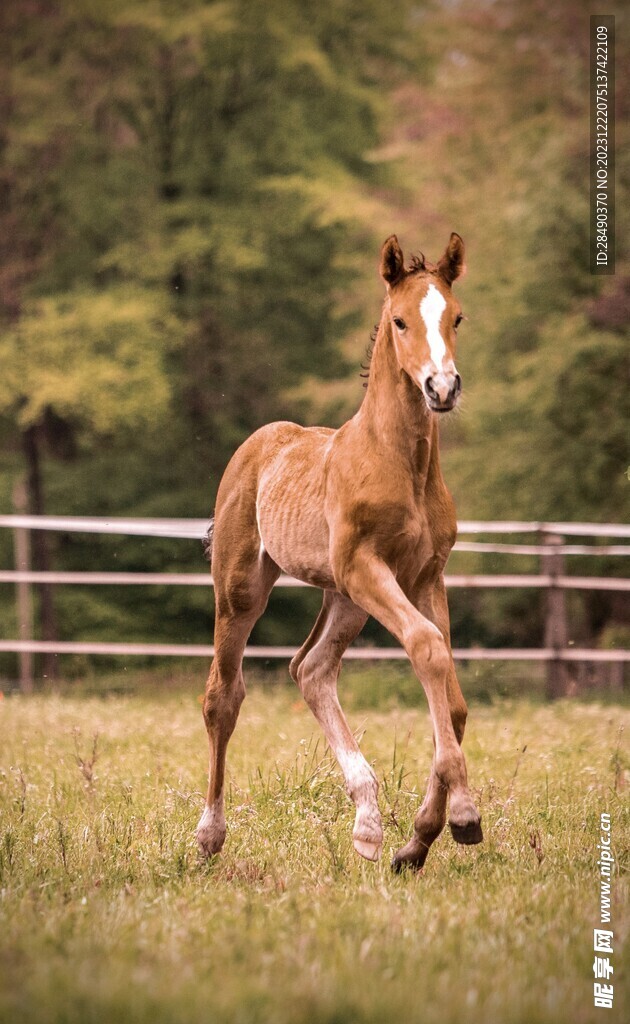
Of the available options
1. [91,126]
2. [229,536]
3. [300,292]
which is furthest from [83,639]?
[229,536]

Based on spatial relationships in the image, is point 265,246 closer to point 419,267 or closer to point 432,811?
point 419,267

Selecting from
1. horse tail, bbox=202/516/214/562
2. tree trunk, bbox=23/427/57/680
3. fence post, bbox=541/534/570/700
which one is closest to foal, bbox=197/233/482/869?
horse tail, bbox=202/516/214/562

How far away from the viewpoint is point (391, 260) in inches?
187

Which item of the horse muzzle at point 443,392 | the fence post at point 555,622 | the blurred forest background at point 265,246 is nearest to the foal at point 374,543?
the horse muzzle at point 443,392

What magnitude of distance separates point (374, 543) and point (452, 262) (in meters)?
1.14

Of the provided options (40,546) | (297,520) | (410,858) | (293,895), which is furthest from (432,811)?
(40,546)

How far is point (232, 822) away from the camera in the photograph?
5.64 meters

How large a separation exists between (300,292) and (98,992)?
1505 centimetres

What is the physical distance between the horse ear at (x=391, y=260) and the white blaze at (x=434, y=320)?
0.24m

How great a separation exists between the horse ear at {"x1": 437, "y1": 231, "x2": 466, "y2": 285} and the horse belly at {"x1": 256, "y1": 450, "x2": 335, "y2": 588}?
3.39ft

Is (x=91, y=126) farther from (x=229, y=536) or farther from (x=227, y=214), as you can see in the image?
(x=229, y=536)

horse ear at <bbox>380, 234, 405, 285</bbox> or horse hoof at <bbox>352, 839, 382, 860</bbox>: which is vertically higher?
horse ear at <bbox>380, 234, 405, 285</bbox>

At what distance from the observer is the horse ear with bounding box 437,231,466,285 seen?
4797 millimetres

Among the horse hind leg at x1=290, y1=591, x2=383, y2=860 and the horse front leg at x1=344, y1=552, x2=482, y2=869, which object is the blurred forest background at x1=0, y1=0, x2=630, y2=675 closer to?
the horse hind leg at x1=290, y1=591, x2=383, y2=860
